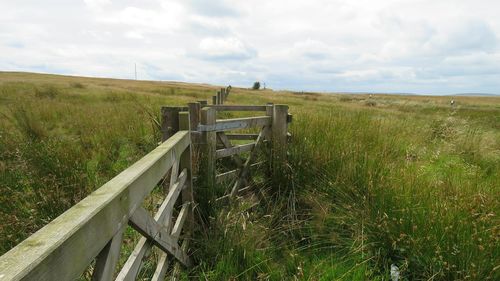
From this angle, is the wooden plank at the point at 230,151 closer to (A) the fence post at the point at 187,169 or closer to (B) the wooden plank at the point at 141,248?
(A) the fence post at the point at 187,169

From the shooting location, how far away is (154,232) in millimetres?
2242

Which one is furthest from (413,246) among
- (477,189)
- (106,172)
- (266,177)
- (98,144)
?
(98,144)

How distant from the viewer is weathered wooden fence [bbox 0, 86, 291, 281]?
991 millimetres

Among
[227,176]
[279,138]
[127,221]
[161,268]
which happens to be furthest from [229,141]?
[127,221]

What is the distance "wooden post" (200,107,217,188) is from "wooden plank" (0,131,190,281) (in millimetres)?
2196

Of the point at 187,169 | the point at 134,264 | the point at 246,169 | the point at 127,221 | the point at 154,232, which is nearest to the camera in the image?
the point at 127,221

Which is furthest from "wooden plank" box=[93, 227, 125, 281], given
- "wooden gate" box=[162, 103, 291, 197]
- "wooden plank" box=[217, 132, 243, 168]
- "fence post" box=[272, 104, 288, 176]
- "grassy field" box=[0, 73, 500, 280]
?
"fence post" box=[272, 104, 288, 176]

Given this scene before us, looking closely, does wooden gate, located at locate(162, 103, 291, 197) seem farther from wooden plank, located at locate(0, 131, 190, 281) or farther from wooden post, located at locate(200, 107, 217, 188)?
wooden plank, located at locate(0, 131, 190, 281)

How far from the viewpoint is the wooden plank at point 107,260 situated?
1.38 metres

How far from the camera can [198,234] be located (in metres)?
3.73

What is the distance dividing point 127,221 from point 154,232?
65 centimetres

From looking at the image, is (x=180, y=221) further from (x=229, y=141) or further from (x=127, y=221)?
(x=229, y=141)

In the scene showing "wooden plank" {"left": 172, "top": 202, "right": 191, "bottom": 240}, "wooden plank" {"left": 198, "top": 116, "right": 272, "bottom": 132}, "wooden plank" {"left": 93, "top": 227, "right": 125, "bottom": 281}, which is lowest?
"wooden plank" {"left": 172, "top": 202, "right": 191, "bottom": 240}

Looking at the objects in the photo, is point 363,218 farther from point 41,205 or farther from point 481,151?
point 481,151
